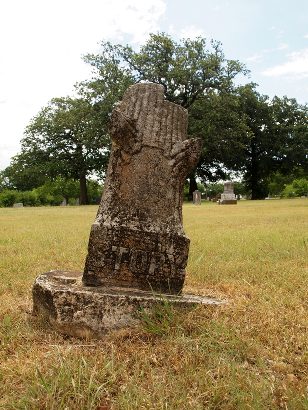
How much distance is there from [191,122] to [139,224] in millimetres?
35422

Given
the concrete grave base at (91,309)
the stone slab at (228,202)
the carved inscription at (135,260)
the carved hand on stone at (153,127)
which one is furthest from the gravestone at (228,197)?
the concrete grave base at (91,309)

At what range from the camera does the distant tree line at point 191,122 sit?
38750mm

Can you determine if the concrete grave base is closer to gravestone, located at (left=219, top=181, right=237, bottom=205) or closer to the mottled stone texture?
the mottled stone texture

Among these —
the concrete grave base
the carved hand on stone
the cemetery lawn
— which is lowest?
the cemetery lawn

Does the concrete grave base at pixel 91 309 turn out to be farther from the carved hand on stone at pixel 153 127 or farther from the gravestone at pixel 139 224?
the carved hand on stone at pixel 153 127

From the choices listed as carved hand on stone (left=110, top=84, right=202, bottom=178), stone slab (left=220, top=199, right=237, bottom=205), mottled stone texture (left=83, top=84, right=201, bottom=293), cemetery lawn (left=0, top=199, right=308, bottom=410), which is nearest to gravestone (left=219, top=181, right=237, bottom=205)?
stone slab (left=220, top=199, right=237, bottom=205)

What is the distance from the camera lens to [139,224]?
4297 mm

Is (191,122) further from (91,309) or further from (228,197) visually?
(91,309)

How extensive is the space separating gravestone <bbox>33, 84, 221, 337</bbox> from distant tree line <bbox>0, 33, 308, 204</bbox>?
3252 centimetres

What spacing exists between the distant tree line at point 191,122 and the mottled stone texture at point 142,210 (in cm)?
3250

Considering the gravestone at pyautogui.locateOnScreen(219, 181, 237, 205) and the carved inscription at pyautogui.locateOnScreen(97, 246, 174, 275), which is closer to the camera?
the carved inscription at pyautogui.locateOnScreen(97, 246, 174, 275)

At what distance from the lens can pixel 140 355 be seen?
329 centimetres

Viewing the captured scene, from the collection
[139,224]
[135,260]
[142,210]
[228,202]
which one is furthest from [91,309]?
[228,202]

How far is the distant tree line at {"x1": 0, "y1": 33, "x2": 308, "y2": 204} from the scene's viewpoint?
38.8 m
